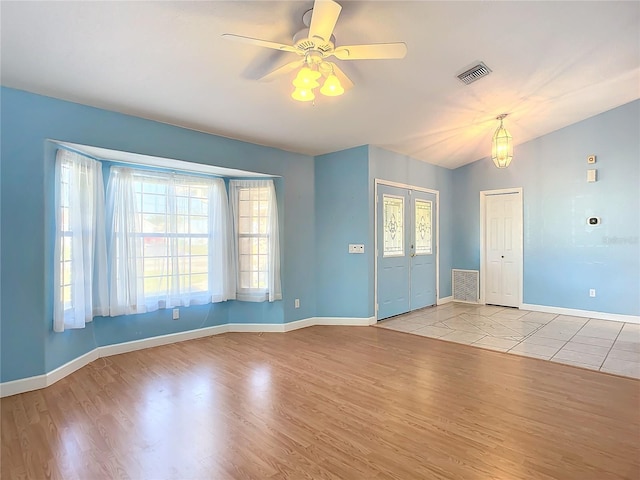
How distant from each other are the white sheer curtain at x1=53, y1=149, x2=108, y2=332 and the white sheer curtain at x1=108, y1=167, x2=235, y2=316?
0.82 feet

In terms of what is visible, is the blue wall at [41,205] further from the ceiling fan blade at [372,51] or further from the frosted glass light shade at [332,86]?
the ceiling fan blade at [372,51]

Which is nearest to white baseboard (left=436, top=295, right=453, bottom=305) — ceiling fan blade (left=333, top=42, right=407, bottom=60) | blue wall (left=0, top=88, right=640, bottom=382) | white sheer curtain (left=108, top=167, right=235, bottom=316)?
blue wall (left=0, top=88, right=640, bottom=382)

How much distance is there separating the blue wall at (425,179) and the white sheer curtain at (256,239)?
1459mm

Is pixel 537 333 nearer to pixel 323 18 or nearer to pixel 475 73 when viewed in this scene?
pixel 475 73

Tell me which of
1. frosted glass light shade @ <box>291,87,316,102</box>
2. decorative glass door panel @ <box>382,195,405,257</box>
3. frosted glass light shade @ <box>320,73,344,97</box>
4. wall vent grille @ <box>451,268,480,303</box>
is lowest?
wall vent grille @ <box>451,268,480,303</box>

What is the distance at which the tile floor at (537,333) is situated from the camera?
3.52 m

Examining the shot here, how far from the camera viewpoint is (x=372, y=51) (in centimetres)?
215

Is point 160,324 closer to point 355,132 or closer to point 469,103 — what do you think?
point 355,132

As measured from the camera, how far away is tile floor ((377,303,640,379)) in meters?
3.52

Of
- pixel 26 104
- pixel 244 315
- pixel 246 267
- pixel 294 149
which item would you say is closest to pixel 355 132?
pixel 294 149

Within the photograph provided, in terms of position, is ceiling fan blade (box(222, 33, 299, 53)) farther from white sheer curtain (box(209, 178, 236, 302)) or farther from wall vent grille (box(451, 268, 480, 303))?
wall vent grille (box(451, 268, 480, 303))

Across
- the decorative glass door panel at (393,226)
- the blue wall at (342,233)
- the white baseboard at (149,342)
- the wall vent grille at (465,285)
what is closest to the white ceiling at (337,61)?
the blue wall at (342,233)

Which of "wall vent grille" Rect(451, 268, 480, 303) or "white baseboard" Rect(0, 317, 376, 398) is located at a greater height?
"wall vent grille" Rect(451, 268, 480, 303)

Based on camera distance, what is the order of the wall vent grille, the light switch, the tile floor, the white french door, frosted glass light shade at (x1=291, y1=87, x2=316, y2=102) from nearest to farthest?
1. frosted glass light shade at (x1=291, y1=87, x2=316, y2=102)
2. the tile floor
3. the light switch
4. the white french door
5. the wall vent grille
